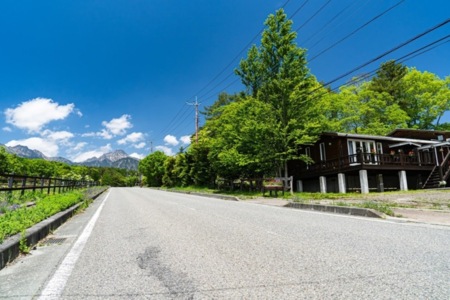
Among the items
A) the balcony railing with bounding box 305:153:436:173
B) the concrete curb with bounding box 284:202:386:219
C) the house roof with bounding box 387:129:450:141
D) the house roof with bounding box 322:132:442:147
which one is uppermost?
the house roof with bounding box 387:129:450:141

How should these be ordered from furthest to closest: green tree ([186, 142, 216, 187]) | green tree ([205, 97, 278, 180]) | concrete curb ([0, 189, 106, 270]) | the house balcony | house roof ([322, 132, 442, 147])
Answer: green tree ([186, 142, 216, 187]), green tree ([205, 97, 278, 180]), house roof ([322, 132, 442, 147]), the house balcony, concrete curb ([0, 189, 106, 270])

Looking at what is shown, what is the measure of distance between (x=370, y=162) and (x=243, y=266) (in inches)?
942

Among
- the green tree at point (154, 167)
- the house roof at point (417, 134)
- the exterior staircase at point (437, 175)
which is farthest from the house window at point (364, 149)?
the green tree at point (154, 167)

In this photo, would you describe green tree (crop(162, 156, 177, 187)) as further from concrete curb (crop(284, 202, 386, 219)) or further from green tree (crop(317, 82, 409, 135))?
concrete curb (crop(284, 202, 386, 219))

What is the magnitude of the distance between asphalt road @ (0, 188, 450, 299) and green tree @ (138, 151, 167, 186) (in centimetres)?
7332

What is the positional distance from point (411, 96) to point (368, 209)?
1822 inches

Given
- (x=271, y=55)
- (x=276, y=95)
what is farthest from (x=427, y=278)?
(x=271, y=55)

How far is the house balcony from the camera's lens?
24.5 meters

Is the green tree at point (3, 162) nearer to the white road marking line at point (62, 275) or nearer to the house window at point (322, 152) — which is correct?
the house window at point (322, 152)

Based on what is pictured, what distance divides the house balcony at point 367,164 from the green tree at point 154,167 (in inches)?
2216

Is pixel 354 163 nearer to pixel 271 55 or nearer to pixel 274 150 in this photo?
pixel 274 150

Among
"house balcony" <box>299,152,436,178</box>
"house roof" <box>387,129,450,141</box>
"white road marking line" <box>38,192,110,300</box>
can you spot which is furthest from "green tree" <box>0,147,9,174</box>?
"house roof" <box>387,129,450,141</box>

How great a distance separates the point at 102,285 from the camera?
13.0 ft

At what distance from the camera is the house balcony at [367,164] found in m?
24.5
